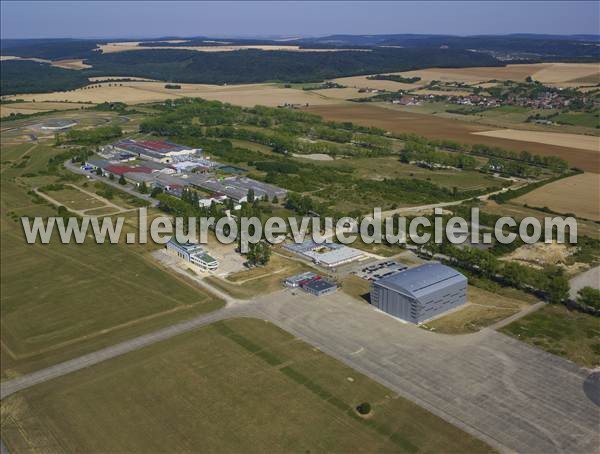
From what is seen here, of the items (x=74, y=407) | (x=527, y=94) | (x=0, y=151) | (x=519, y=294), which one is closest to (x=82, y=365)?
(x=74, y=407)

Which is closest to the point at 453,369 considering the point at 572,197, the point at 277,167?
the point at 572,197

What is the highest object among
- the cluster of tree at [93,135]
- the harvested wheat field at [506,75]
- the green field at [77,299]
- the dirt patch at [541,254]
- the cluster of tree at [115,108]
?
the harvested wheat field at [506,75]

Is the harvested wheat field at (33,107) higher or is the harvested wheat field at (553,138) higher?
the harvested wheat field at (33,107)

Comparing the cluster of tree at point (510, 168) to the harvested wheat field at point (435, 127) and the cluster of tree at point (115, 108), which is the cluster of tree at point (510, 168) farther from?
the cluster of tree at point (115, 108)

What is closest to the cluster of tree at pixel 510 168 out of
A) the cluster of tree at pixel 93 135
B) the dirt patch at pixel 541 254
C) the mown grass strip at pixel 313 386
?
Answer: the dirt patch at pixel 541 254

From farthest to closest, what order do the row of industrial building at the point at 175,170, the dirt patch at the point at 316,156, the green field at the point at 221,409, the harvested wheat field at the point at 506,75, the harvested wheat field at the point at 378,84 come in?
the harvested wheat field at the point at 378,84 < the harvested wheat field at the point at 506,75 < the dirt patch at the point at 316,156 < the row of industrial building at the point at 175,170 < the green field at the point at 221,409

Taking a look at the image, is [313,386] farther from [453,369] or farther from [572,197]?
[572,197]

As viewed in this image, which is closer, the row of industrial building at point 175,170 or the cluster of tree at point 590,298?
the cluster of tree at point 590,298

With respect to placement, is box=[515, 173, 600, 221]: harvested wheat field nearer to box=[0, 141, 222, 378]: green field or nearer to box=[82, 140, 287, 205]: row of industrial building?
box=[82, 140, 287, 205]: row of industrial building
